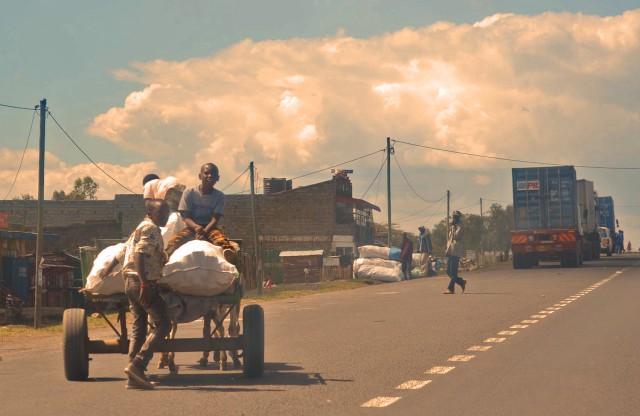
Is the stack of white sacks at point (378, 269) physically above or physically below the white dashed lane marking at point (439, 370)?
above

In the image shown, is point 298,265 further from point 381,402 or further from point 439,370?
point 381,402

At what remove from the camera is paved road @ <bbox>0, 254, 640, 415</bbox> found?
7824mm

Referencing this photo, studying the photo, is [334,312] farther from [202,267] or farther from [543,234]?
[543,234]

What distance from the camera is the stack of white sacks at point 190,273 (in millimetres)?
9227

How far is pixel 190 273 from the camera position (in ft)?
30.2

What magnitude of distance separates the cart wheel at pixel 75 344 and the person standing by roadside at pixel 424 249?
28610 millimetres

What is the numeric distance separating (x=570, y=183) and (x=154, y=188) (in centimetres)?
3396

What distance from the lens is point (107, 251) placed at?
9781 millimetres

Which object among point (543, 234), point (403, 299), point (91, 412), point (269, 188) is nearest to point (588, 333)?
point (91, 412)

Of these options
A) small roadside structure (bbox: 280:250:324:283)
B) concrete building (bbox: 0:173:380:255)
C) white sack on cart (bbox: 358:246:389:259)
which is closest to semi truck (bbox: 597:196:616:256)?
concrete building (bbox: 0:173:380:255)

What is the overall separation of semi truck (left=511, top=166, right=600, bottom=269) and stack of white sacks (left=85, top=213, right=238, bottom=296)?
1336 inches

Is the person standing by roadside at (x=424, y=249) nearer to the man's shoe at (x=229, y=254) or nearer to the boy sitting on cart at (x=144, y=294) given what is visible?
the man's shoe at (x=229, y=254)

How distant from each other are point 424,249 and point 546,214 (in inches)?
239

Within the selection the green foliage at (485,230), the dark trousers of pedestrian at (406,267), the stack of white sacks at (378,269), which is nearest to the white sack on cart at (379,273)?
the stack of white sacks at (378,269)
